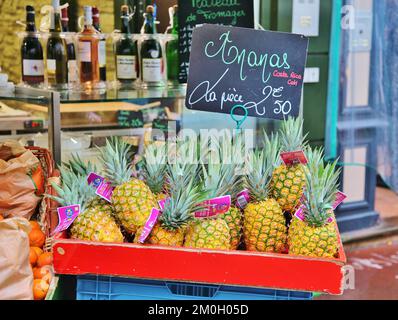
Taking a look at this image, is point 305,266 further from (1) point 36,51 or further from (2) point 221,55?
(1) point 36,51

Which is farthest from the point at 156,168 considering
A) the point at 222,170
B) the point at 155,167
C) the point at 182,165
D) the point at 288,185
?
the point at 288,185

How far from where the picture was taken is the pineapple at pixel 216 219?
1616mm

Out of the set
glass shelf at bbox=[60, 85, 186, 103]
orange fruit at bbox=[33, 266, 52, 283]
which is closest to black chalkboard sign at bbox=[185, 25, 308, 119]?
orange fruit at bbox=[33, 266, 52, 283]

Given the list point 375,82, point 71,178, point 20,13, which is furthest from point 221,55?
point 20,13

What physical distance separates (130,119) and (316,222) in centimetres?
251

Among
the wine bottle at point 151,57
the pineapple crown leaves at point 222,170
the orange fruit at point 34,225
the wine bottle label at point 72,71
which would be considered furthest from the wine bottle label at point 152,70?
the pineapple crown leaves at point 222,170

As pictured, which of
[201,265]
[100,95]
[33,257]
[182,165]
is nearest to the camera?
[201,265]

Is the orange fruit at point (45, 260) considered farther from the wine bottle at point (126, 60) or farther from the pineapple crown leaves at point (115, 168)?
the wine bottle at point (126, 60)

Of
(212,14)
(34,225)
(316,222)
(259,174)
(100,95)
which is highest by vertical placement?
(212,14)

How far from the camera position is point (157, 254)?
155 cm

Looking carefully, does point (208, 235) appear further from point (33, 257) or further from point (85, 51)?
point (85, 51)

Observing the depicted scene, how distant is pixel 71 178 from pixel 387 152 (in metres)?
3.91

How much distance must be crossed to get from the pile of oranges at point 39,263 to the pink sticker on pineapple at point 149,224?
1.23 ft

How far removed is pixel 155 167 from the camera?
5.95ft
